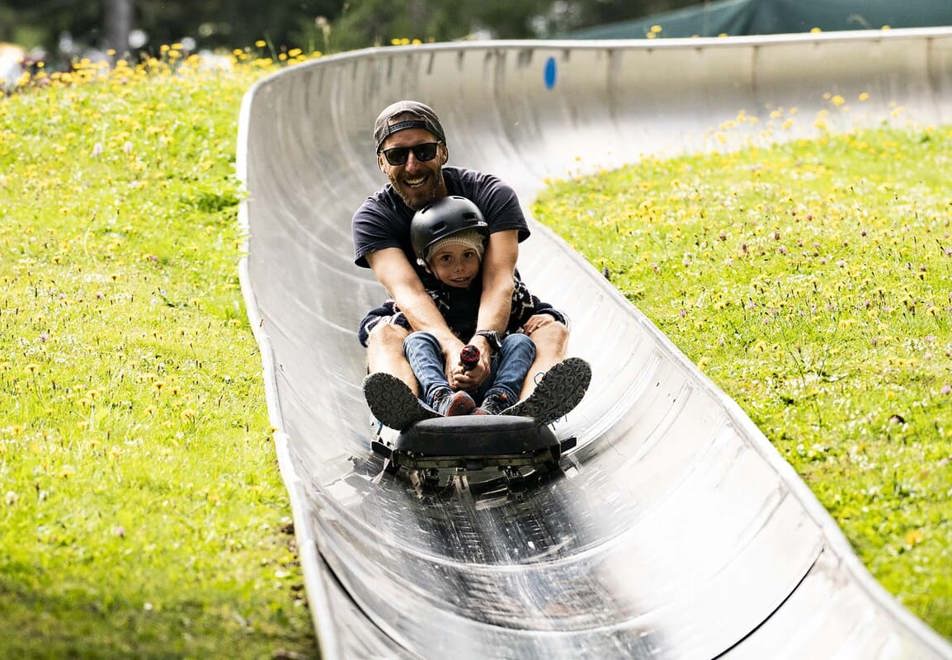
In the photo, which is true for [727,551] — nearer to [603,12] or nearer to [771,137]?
[771,137]

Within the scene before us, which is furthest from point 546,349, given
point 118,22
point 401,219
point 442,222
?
point 118,22

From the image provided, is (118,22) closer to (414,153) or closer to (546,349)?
(414,153)

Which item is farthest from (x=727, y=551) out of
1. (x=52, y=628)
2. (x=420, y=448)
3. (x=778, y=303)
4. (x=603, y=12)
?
(x=603, y=12)

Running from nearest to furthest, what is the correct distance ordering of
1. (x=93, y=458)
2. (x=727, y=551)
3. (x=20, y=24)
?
1. (x=727, y=551)
2. (x=93, y=458)
3. (x=20, y=24)

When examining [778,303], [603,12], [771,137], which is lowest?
[603,12]

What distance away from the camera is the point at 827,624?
4.15 metres

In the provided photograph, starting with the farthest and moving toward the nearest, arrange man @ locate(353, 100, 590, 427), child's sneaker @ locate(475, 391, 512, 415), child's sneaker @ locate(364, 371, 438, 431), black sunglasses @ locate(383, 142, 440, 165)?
black sunglasses @ locate(383, 142, 440, 165) < man @ locate(353, 100, 590, 427) < child's sneaker @ locate(475, 391, 512, 415) < child's sneaker @ locate(364, 371, 438, 431)

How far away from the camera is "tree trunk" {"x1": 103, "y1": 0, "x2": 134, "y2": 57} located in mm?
28734

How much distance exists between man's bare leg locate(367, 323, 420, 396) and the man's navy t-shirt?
1.41 ft

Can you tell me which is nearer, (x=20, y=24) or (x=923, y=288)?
(x=923, y=288)

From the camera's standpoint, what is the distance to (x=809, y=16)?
18.1 metres

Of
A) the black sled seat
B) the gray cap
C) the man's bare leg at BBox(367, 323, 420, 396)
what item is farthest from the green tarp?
the black sled seat

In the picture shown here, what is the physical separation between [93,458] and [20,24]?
28606 mm

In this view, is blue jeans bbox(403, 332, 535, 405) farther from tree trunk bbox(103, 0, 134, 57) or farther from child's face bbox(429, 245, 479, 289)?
tree trunk bbox(103, 0, 134, 57)
